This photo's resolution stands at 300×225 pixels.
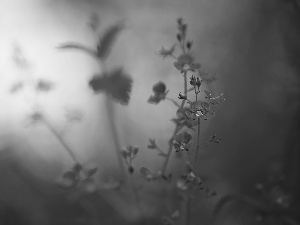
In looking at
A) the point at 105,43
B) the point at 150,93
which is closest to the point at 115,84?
the point at 105,43

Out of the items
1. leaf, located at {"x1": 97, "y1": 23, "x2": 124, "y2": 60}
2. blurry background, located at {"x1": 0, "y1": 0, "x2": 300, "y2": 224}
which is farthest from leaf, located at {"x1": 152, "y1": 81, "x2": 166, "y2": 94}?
blurry background, located at {"x1": 0, "y1": 0, "x2": 300, "y2": 224}

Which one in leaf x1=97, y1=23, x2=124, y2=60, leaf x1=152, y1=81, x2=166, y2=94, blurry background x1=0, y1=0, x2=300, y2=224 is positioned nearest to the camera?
leaf x1=152, y1=81, x2=166, y2=94

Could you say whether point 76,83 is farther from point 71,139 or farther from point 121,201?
point 121,201

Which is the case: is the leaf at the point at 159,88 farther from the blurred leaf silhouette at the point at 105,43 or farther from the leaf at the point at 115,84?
the blurred leaf silhouette at the point at 105,43

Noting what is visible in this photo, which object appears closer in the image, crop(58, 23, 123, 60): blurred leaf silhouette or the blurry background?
crop(58, 23, 123, 60): blurred leaf silhouette

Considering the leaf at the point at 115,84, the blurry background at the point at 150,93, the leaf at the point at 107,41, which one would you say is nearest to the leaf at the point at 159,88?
the leaf at the point at 115,84

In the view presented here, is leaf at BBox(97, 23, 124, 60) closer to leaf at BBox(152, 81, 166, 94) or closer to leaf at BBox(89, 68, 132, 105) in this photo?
leaf at BBox(89, 68, 132, 105)
